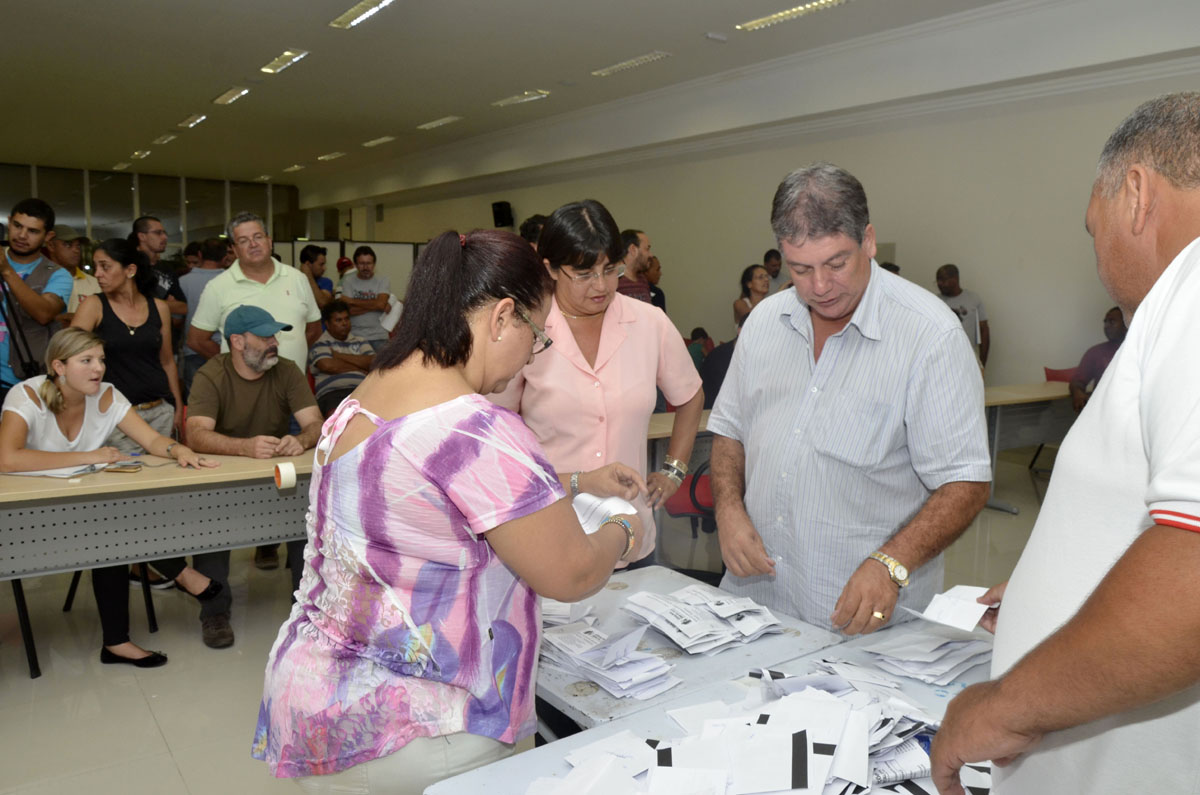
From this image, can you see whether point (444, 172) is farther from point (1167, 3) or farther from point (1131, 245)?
point (1131, 245)

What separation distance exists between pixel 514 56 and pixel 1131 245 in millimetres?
7997

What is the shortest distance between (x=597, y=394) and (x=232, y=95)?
372 inches

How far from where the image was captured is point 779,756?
3.76 ft

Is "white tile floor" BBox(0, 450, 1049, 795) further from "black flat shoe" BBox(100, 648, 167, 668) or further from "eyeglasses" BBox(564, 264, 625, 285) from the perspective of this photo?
"eyeglasses" BBox(564, 264, 625, 285)

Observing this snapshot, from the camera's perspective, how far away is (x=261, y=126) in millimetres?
11594

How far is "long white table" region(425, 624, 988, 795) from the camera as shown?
1.17m

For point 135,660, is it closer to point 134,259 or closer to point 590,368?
point 134,259

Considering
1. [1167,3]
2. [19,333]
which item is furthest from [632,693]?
[1167,3]

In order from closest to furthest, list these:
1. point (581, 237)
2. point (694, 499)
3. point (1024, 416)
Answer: point (581, 237), point (694, 499), point (1024, 416)

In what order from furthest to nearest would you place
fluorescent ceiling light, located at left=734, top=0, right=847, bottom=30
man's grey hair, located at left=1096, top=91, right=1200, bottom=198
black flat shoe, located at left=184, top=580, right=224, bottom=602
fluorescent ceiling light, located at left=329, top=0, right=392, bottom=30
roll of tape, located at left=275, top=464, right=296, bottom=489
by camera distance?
fluorescent ceiling light, located at left=329, top=0, right=392, bottom=30
fluorescent ceiling light, located at left=734, top=0, right=847, bottom=30
black flat shoe, located at left=184, top=580, right=224, bottom=602
roll of tape, located at left=275, top=464, right=296, bottom=489
man's grey hair, located at left=1096, top=91, right=1200, bottom=198

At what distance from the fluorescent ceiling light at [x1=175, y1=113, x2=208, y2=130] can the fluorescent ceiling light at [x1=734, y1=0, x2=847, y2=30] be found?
7.50 m

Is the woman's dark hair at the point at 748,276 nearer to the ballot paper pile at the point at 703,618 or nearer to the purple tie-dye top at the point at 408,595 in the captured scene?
the ballot paper pile at the point at 703,618

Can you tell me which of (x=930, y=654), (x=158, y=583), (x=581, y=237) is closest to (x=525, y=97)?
(x=158, y=583)

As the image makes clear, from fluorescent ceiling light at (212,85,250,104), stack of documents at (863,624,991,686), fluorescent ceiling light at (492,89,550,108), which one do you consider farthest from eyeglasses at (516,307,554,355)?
fluorescent ceiling light at (212,85,250,104)
